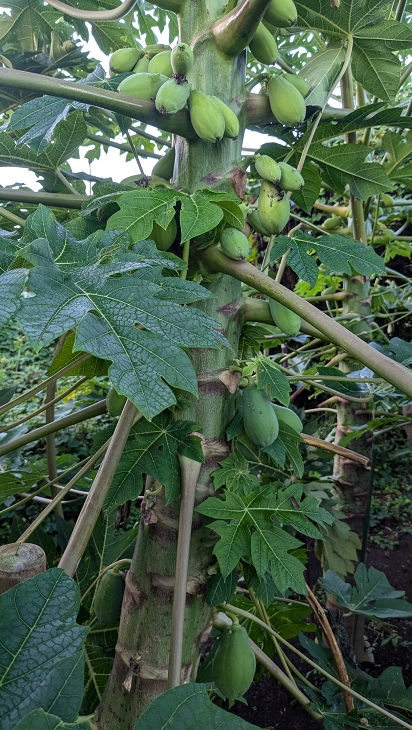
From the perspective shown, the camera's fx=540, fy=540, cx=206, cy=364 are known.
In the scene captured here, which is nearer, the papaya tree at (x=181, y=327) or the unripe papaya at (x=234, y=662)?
the papaya tree at (x=181, y=327)

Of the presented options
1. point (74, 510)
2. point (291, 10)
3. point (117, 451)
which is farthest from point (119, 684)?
point (74, 510)

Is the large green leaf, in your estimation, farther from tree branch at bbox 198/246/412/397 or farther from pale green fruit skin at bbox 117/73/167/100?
pale green fruit skin at bbox 117/73/167/100

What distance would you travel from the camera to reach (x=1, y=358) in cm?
469

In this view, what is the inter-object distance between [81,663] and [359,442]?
1.36 meters

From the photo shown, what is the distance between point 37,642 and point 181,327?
29 centimetres

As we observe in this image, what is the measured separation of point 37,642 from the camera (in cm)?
45

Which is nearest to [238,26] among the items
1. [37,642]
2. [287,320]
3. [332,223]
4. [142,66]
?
[142,66]

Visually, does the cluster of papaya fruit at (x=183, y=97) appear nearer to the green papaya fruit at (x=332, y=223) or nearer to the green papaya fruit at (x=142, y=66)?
the green papaya fruit at (x=142, y=66)

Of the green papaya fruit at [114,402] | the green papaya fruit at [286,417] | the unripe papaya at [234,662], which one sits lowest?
the unripe papaya at [234,662]

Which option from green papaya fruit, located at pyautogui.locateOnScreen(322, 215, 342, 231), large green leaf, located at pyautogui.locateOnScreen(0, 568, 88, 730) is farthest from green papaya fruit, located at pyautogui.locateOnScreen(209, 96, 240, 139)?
green papaya fruit, located at pyautogui.locateOnScreen(322, 215, 342, 231)

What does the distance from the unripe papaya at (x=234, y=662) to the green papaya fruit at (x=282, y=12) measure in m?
0.87

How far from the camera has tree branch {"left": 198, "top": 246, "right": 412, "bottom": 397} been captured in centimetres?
53

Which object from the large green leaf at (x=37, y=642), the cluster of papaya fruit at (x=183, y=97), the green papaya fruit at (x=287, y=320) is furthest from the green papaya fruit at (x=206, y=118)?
the large green leaf at (x=37, y=642)

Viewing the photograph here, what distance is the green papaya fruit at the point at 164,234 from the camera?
0.72 meters
